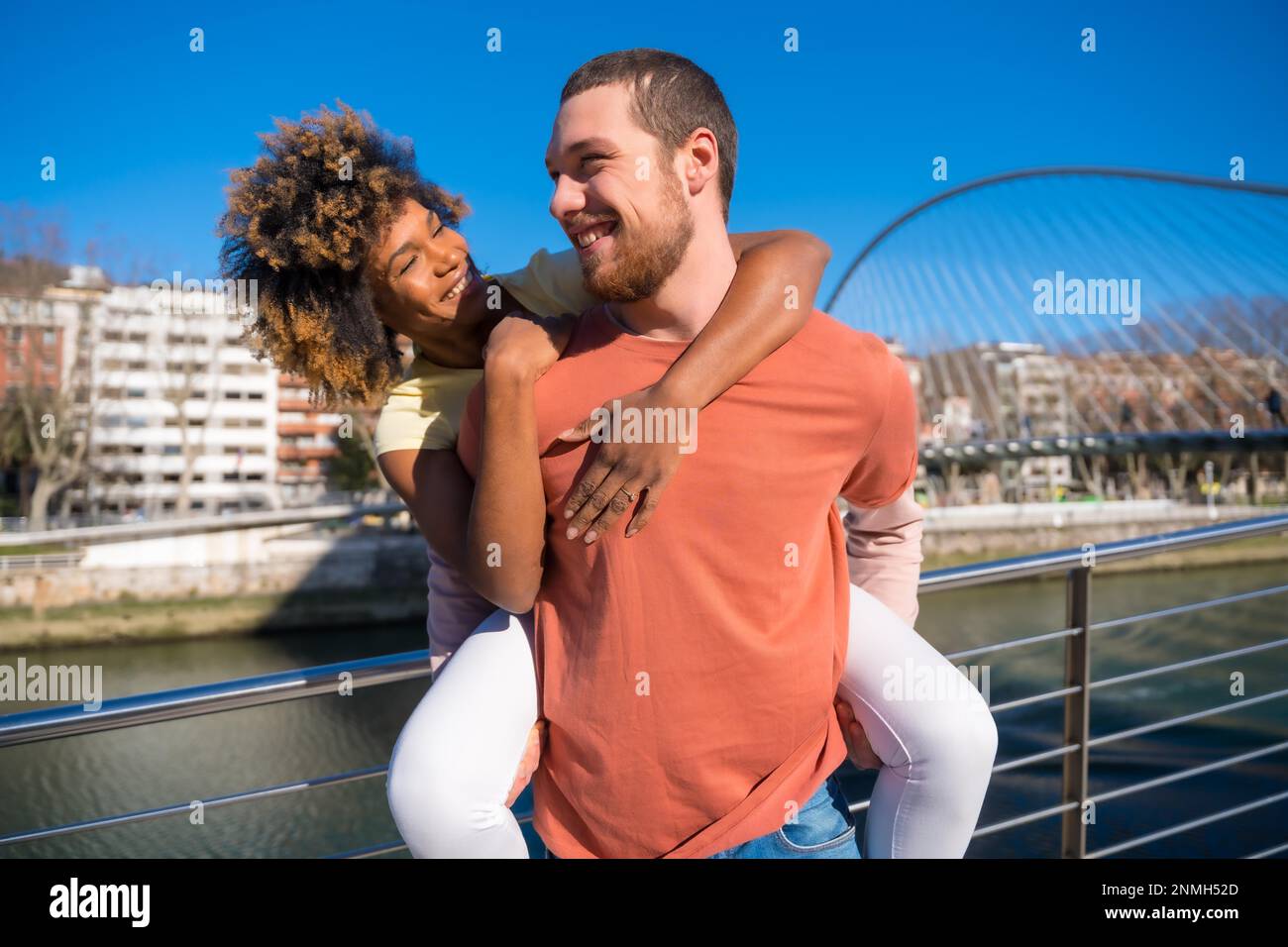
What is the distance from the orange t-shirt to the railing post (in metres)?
0.88

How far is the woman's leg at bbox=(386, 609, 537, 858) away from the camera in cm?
77

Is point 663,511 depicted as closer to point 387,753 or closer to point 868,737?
point 868,737

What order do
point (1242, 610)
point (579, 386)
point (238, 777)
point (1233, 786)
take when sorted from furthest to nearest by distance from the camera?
point (1242, 610) → point (238, 777) → point (1233, 786) → point (579, 386)

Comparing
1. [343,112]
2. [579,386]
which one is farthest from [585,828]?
[343,112]

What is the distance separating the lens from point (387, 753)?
8.34m

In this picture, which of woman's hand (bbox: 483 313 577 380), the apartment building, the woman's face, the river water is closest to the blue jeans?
woman's hand (bbox: 483 313 577 380)

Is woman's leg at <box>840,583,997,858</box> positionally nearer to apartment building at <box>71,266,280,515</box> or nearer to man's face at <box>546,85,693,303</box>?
man's face at <box>546,85,693,303</box>

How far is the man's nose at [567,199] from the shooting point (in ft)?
2.54

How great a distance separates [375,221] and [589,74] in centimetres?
32

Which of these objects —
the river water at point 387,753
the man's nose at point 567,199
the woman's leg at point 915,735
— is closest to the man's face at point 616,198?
the man's nose at point 567,199

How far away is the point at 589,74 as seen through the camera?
2.59 feet

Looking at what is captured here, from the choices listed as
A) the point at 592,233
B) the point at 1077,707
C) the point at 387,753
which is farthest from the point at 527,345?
the point at 387,753

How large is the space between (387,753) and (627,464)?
8.28 m
